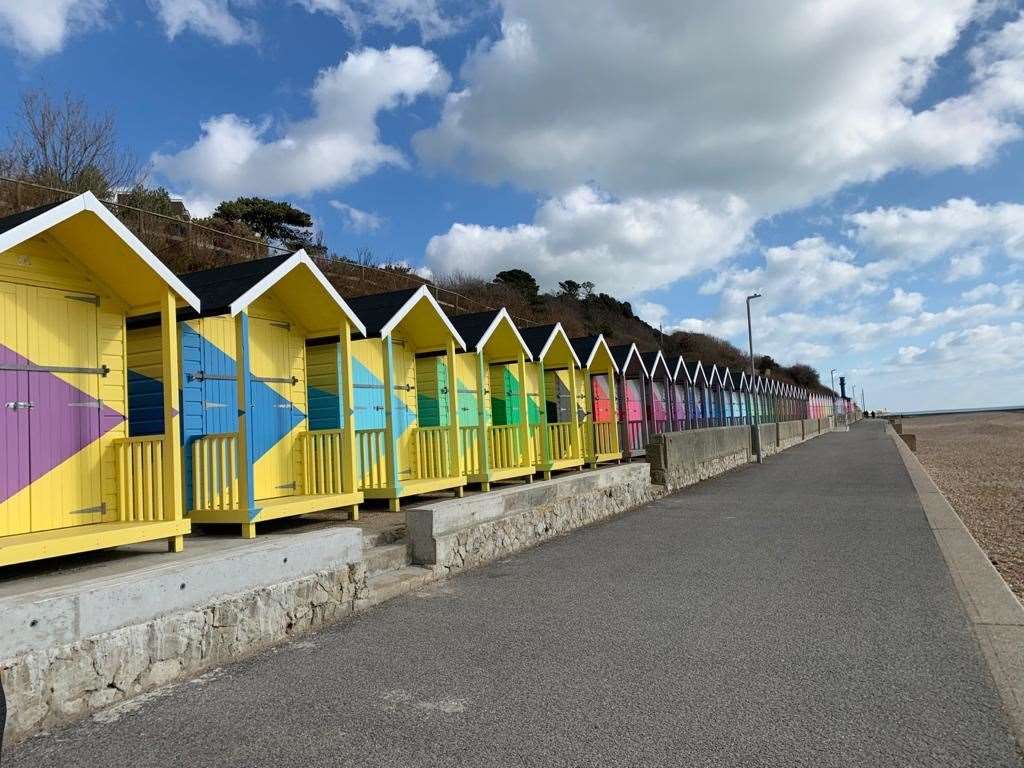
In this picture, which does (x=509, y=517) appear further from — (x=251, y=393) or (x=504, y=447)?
(x=504, y=447)

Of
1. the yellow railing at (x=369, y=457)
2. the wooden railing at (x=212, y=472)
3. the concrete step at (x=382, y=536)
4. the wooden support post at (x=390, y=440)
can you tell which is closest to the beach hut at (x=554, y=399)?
the yellow railing at (x=369, y=457)

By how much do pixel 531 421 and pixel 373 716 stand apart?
1270cm

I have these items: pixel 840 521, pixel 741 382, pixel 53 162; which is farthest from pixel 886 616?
pixel 741 382

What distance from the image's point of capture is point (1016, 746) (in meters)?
3.42

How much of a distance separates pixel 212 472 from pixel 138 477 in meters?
1.08

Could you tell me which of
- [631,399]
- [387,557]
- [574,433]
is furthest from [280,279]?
[631,399]

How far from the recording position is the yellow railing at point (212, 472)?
740 cm

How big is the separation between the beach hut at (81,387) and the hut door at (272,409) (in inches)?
75.2

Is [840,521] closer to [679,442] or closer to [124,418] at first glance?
[679,442]

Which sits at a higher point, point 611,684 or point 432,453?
point 432,453

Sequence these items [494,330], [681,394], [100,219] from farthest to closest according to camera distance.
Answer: [681,394] → [494,330] → [100,219]

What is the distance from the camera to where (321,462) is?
9070 millimetres

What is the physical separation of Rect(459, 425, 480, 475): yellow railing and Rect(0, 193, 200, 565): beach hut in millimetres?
5899

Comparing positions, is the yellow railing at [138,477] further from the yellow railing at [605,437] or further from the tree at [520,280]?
the tree at [520,280]
